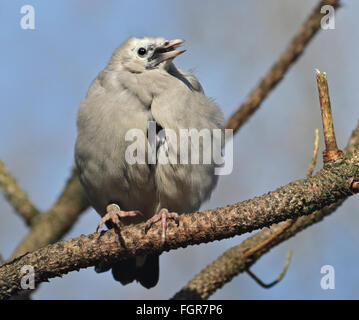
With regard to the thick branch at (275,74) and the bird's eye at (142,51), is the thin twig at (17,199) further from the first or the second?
the thick branch at (275,74)

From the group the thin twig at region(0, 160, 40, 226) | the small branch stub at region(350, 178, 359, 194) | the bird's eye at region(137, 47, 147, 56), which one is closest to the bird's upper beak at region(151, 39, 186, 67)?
the bird's eye at region(137, 47, 147, 56)

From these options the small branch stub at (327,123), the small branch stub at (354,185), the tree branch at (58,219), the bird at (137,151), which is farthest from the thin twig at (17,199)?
the small branch stub at (354,185)

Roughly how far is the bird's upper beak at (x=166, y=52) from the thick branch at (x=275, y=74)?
2.77 feet

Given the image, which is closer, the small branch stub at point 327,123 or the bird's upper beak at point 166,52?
the small branch stub at point 327,123

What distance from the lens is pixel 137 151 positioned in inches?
178

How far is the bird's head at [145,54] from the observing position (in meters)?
5.36

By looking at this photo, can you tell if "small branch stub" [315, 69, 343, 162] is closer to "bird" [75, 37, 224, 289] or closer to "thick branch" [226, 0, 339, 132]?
"bird" [75, 37, 224, 289]

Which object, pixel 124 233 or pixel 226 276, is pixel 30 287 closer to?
pixel 124 233

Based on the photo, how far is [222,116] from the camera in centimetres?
523

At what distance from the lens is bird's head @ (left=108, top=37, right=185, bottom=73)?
5.36 m

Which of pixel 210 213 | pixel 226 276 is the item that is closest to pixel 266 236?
pixel 226 276

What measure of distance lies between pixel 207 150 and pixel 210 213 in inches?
50.3
